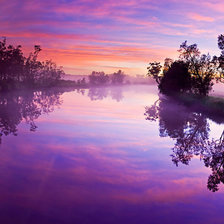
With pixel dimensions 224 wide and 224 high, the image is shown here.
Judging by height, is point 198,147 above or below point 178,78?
below

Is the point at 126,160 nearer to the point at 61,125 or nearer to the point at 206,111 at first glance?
the point at 61,125

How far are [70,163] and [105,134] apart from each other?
7.87 meters

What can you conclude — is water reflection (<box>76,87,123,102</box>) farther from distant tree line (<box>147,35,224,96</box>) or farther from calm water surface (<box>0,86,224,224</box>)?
calm water surface (<box>0,86,224,224</box>)

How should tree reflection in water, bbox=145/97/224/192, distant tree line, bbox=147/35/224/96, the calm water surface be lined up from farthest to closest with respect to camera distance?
distant tree line, bbox=147/35/224/96 < tree reflection in water, bbox=145/97/224/192 < the calm water surface

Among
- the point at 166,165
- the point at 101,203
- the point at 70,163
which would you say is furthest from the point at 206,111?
the point at 101,203

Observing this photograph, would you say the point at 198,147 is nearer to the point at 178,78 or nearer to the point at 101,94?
the point at 178,78

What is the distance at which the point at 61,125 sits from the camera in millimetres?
24234

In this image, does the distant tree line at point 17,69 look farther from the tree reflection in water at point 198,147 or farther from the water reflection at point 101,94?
the tree reflection in water at point 198,147

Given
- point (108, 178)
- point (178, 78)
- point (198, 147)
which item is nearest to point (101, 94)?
point (178, 78)

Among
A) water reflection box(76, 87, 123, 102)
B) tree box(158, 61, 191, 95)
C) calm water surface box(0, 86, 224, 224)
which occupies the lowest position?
calm water surface box(0, 86, 224, 224)

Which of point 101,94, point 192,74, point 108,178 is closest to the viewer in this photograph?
point 108,178

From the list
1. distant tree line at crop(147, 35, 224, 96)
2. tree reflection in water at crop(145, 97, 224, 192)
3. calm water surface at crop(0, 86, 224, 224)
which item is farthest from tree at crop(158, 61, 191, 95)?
calm water surface at crop(0, 86, 224, 224)

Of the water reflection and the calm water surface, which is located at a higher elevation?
the water reflection

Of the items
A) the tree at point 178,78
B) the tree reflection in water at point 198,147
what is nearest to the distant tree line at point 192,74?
the tree at point 178,78
